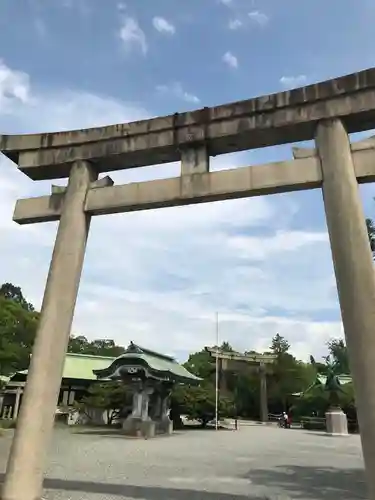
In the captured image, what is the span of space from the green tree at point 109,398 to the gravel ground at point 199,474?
9132 millimetres

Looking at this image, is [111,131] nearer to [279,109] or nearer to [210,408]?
[279,109]

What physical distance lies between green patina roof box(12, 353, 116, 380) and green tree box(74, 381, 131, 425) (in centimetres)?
502

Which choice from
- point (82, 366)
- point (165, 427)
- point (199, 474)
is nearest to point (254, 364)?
point (82, 366)

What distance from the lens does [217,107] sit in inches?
254

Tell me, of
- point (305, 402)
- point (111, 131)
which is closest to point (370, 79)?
point (111, 131)

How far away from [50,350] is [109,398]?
63.1 ft

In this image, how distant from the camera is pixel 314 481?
8695 millimetres

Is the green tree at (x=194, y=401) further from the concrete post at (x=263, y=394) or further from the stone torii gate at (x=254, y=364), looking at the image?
the concrete post at (x=263, y=394)

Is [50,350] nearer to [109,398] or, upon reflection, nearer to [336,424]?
[109,398]

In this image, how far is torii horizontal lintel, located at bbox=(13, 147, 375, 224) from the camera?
18.9ft

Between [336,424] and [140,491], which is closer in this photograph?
[140,491]

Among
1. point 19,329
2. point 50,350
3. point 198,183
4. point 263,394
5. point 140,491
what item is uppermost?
point 19,329

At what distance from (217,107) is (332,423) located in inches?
910

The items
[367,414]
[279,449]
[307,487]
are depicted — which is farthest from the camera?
[279,449]
